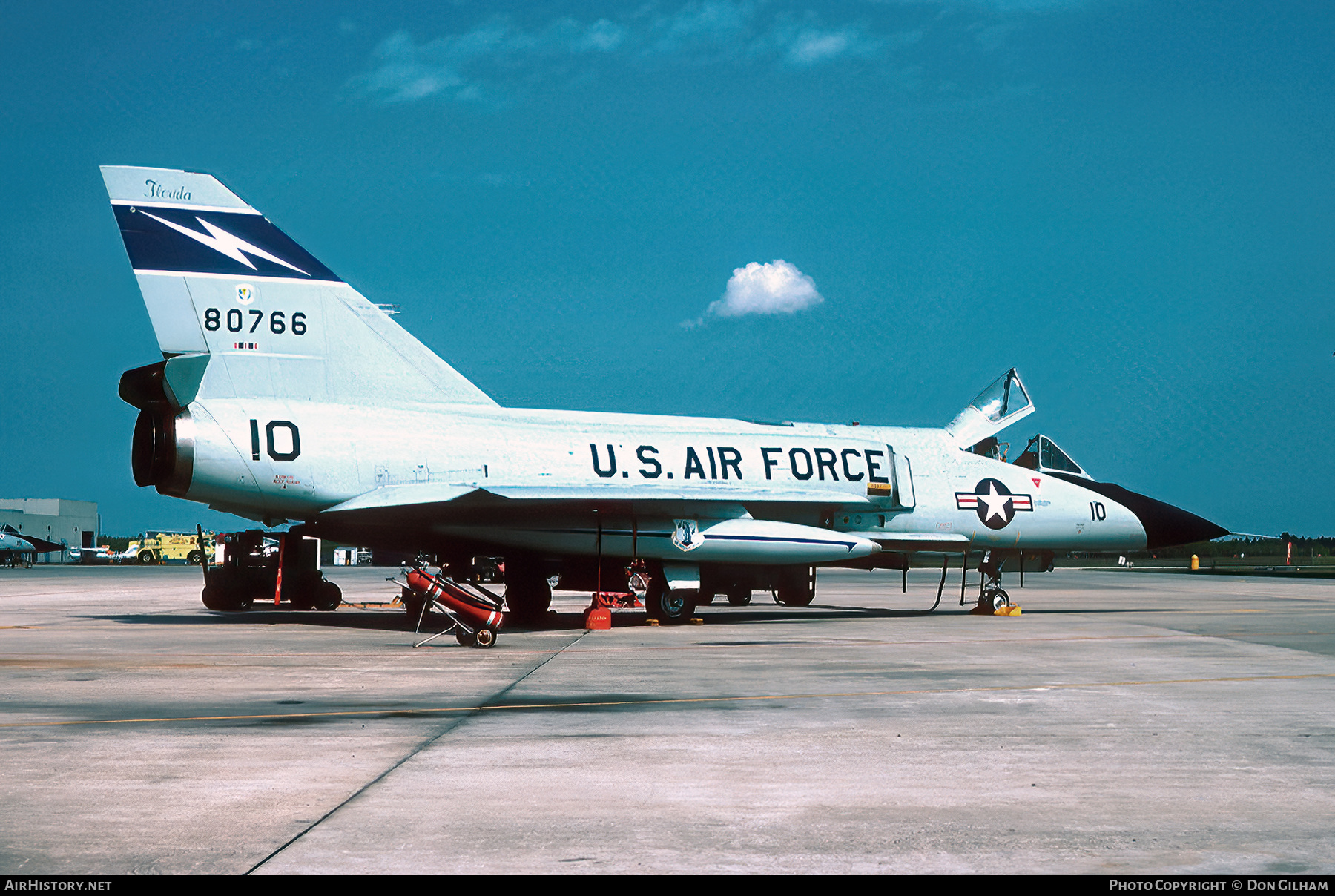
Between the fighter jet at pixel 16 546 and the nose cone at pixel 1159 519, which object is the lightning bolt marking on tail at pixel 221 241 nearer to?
the nose cone at pixel 1159 519

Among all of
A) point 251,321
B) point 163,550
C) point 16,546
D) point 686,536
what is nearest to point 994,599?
point 686,536

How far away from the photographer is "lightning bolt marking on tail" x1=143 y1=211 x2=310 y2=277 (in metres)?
18.0

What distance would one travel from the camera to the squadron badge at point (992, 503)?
22797 millimetres

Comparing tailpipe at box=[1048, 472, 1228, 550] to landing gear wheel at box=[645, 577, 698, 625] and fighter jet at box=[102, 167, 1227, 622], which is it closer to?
fighter jet at box=[102, 167, 1227, 622]

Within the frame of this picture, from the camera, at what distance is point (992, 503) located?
75.3ft

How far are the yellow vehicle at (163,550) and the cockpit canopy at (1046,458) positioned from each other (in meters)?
64.9

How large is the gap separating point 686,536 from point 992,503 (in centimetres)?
688

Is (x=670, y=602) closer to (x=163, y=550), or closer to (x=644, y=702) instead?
(x=644, y=702)

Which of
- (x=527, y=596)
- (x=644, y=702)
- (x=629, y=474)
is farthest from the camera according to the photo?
(x=527, y=596)

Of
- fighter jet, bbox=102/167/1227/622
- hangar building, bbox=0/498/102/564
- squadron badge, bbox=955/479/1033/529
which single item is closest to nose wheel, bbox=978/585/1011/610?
fighter jet, bbox=102/167/1227/622

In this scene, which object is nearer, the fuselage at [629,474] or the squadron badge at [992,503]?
the fuselage at [629,474]

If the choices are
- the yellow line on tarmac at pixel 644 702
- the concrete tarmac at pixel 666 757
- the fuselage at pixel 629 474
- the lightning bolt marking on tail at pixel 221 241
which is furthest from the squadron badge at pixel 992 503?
the lightning bolt marking on tail at pixel 221 241

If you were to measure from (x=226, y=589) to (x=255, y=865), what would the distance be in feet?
70.1

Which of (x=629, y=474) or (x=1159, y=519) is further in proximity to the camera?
(x=1159, y=519)
